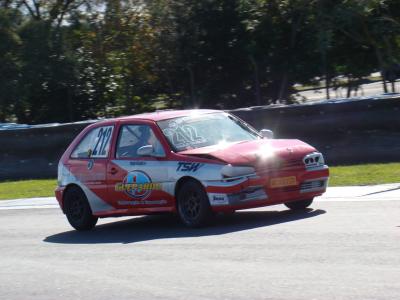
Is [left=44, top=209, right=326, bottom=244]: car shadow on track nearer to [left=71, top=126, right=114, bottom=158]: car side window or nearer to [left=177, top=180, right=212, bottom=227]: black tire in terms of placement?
[left=177, top=180, right=212, bottom=227]: black tire

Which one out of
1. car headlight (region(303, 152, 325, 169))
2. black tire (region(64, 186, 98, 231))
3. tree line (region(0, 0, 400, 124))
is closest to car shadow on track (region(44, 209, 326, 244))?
black tire (region(64, 186, 98, 231))

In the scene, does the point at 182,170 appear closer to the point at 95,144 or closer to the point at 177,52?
the point at 95,144

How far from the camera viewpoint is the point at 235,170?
10.7 metres

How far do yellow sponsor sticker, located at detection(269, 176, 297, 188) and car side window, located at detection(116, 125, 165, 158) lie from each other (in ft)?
5.04

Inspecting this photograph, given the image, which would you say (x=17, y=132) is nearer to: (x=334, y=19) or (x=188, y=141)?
(x=334, y=19)

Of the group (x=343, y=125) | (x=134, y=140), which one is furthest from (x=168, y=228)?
(x=343, y=125)

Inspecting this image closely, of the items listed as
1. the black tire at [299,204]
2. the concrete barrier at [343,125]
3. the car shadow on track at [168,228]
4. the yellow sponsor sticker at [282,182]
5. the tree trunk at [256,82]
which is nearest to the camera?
the yellow sponsor sticker at [282,182]

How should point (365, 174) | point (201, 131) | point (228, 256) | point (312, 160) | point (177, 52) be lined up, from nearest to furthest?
point (228, 256) → point (312, 160) → point (201, 131) → point (365, 174) → point (177, 52)

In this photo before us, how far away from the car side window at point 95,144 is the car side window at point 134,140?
24 centimetres

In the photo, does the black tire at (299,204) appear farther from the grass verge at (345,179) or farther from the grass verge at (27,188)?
the grass verge at (27,188)

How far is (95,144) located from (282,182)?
2.96m

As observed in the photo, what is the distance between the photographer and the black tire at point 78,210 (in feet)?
41.1

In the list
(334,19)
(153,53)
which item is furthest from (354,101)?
(153,53)

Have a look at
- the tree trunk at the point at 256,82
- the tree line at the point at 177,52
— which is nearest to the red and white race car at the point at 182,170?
the tree line at the point at 177,52
